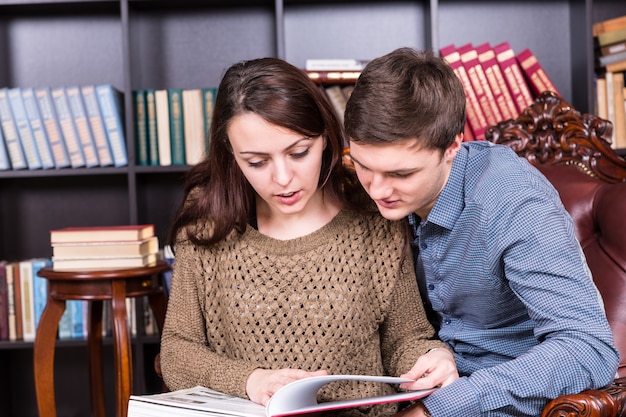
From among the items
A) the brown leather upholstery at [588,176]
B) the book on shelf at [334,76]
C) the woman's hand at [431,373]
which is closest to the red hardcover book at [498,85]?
the book on shelf at [334,76]

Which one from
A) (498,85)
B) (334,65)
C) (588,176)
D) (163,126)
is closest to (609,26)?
(498,85)

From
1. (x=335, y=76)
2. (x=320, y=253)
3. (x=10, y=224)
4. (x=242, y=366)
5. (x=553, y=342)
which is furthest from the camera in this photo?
(x=10, y=224)

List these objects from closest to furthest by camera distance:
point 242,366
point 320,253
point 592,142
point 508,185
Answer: point 508,185, point 242,366, point 320,253, point 592,142

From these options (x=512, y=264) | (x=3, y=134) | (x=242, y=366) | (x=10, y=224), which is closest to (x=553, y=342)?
(x=512, y=264)

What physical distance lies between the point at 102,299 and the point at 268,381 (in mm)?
899

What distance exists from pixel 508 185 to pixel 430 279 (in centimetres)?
28

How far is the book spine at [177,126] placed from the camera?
262 centimetres

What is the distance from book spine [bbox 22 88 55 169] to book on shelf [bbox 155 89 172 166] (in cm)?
38

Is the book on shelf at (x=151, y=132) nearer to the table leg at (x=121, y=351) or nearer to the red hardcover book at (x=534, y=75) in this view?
the table leg at (x=121, y=351)

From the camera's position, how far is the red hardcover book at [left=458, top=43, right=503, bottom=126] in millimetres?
2506

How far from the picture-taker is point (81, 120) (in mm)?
2570

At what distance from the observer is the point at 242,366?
1350 mm

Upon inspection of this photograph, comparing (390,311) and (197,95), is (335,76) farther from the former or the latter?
(390,311)

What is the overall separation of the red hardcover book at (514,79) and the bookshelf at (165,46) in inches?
13.3
